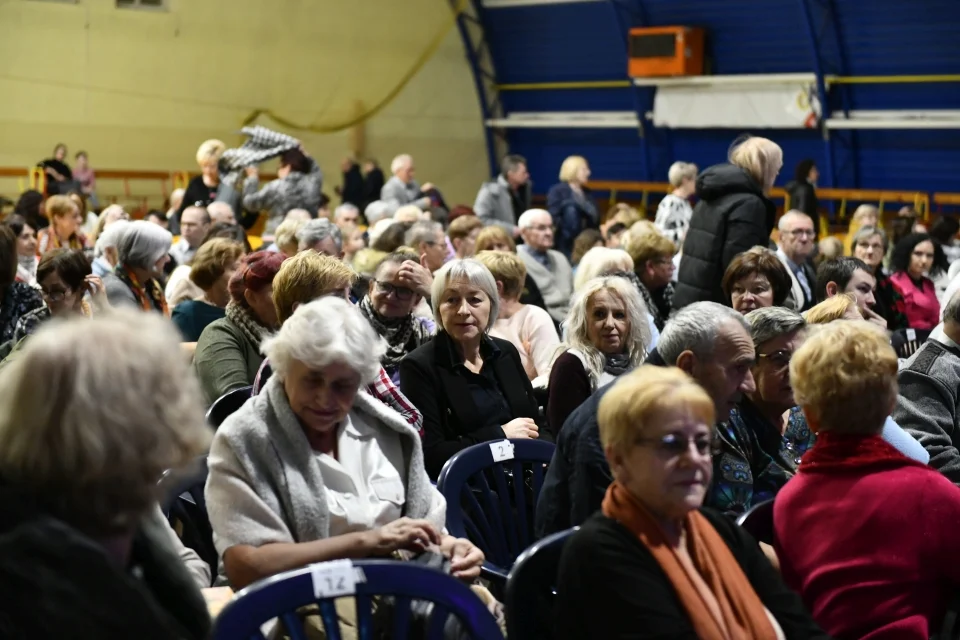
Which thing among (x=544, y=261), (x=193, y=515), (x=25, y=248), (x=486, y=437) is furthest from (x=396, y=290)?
(x=25, y=248)

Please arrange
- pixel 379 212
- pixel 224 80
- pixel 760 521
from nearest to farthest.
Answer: pixel 760 521, pixel 379 212, pixel 224 80

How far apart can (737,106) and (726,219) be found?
983 cm

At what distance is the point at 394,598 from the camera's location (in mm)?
2309

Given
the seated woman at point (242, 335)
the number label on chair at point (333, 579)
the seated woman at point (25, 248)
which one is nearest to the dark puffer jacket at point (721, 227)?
the seated woman at point (242, 335)

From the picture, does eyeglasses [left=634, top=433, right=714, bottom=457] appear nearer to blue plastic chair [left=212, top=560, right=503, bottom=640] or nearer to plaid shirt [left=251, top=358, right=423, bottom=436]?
blue plastic chair [left=212, top=560, right=503, bottom=640]

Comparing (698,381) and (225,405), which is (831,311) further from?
(225,405)

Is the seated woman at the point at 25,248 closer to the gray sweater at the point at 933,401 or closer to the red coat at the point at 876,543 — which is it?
the gray sweater at the point at 933,401

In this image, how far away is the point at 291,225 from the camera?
6.65 m

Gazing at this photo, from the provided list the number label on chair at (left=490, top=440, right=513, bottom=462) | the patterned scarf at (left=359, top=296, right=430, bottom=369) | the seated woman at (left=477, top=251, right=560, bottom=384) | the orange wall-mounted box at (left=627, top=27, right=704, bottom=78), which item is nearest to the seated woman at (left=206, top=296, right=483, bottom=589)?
the number label on chair at (left=490, top=440, right=513, bottom=462)

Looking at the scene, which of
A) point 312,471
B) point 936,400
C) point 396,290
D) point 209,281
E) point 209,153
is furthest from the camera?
point 209,153

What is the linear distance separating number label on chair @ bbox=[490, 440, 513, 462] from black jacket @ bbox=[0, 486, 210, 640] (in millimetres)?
1776

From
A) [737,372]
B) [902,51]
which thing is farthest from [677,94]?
[737,372]

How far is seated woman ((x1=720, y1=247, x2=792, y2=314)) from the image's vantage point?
197 inches

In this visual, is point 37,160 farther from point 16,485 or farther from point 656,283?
point 16,485
